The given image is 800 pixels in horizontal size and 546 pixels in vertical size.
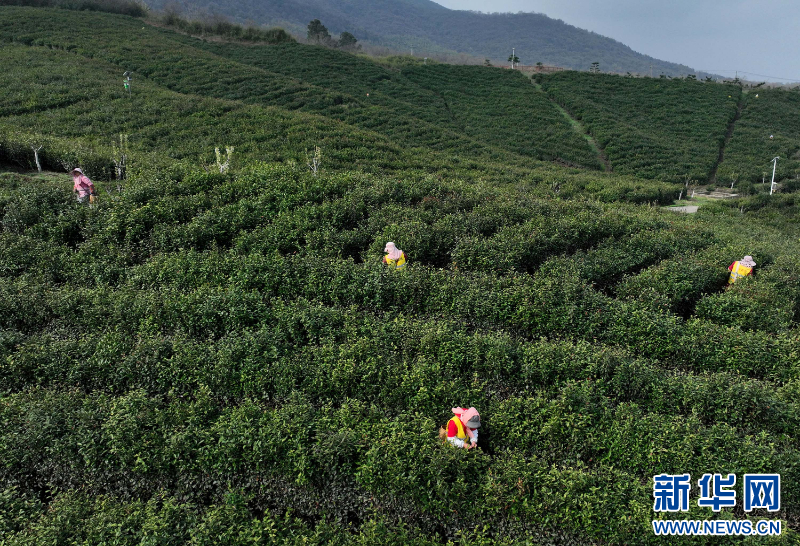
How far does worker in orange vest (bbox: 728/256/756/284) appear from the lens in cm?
1085

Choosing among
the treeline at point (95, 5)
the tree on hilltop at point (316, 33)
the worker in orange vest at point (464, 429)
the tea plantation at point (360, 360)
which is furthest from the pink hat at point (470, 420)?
the tree on hilltop at point (316, 33)

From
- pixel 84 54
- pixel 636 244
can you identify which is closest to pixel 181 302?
pixel 636 244

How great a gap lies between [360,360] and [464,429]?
2222 millimetres

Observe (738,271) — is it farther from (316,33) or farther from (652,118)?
(316,33)

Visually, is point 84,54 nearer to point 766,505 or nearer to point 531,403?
point 531,403

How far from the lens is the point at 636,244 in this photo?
1262cm

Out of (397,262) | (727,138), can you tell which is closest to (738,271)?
(397,262)

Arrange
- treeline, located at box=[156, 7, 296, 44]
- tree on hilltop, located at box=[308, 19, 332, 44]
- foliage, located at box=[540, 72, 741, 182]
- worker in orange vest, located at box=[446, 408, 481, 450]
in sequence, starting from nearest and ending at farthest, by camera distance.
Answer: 1. worker in orange vest, located at box=[446, 408, 481, 450]
2. foliage, located at box=[540, 72, 741, 182]
3. treeline, located at box=[156, 7, 296, 44]
4. tree on hilltop, located at box=[308, 19, 332, 44]

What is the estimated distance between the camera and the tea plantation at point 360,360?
19.8 ft

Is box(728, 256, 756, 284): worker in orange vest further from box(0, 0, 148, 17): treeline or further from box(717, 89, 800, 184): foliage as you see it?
box(0, 0, 148, 17): treeline

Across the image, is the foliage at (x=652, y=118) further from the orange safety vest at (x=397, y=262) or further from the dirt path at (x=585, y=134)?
the orange safety vest at (x=397, y=262)

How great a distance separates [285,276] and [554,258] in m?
6.71

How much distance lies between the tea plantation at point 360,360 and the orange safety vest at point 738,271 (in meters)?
0.23

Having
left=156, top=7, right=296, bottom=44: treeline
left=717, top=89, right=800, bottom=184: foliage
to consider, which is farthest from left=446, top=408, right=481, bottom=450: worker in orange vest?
left=156, top=7, right=296, bottom=44: treeline
